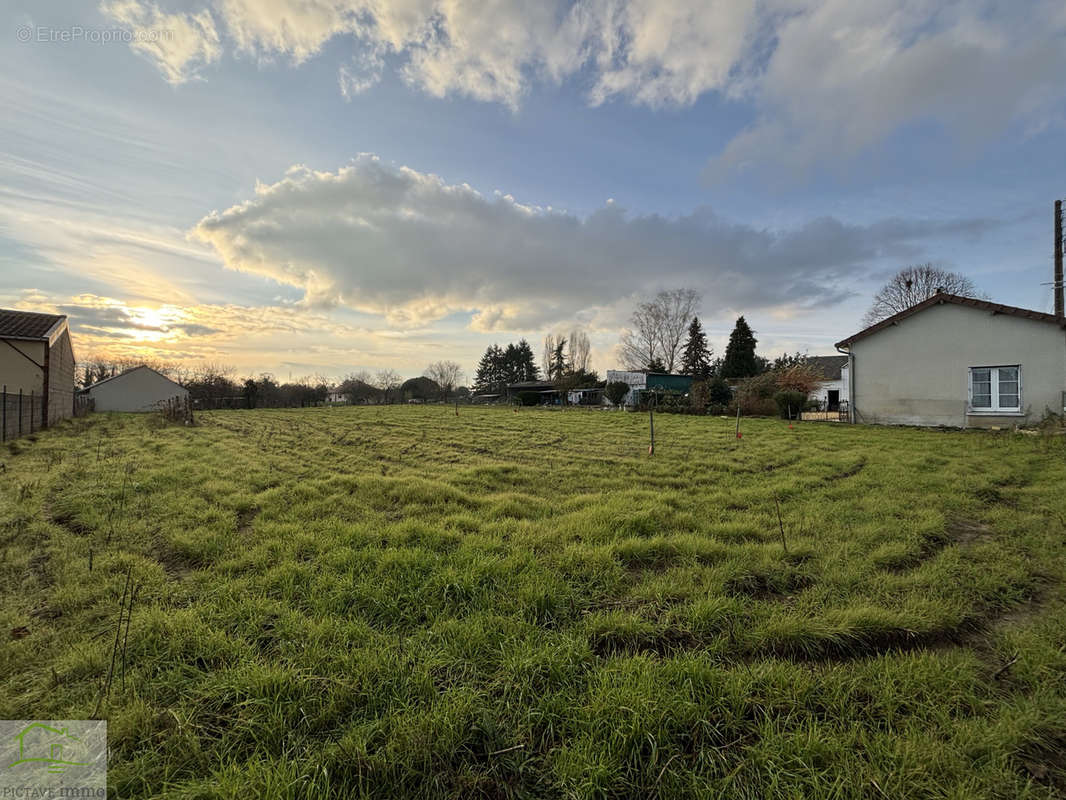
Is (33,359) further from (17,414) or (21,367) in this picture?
(17,414)

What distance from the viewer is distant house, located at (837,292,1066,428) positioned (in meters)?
13.2

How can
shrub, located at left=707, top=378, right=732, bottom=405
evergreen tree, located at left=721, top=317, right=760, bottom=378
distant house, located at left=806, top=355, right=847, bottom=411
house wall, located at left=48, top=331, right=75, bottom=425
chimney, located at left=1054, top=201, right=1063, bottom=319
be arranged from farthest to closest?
evergreen tree, located at left=721, top=317, right=760, bottom=378
distant house, located at left=806, top=355, right=847, bottom=411
shrub, located at left=707, top=378, right=732, bottom=405
house wall, located at left=48, top=331, right=75, bottom=425
chimney, located at left=1054, top=201, right=1063, bottom=319

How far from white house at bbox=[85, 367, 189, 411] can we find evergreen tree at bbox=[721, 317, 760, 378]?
155ft

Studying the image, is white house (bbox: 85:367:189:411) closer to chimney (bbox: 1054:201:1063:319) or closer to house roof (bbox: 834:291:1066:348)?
house roof (bbox: 834:291:1066:348)

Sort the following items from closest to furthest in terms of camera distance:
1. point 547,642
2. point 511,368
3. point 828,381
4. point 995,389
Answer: point 547,642, point 995,389, point 828,381, point 511,368

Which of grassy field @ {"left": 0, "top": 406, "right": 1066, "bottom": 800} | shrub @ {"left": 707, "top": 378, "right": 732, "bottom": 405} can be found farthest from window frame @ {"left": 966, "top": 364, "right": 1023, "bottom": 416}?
grassy field @ {"left": 0, "top": 406, "right": 1066, "bottom": 800}

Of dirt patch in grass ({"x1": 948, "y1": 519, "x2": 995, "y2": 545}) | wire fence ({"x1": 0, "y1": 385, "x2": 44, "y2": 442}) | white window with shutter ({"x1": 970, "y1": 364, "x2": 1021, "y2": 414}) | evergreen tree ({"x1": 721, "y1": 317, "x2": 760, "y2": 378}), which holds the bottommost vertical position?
dirt patch in grass ({"x1": 948, "y1": 519, "x2": 995, "y2": 545})

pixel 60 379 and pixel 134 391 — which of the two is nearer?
pixel 60 379

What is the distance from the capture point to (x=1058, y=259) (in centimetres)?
1614

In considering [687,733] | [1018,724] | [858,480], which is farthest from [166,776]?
[858,480]

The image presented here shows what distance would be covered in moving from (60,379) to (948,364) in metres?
37.3

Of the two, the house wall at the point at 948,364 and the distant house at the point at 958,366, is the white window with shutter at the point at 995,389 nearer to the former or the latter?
the distant house at the point at 958,366

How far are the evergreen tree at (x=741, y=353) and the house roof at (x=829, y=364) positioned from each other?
4612 millimetres

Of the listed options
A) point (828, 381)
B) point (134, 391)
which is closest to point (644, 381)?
point (828, 381)
